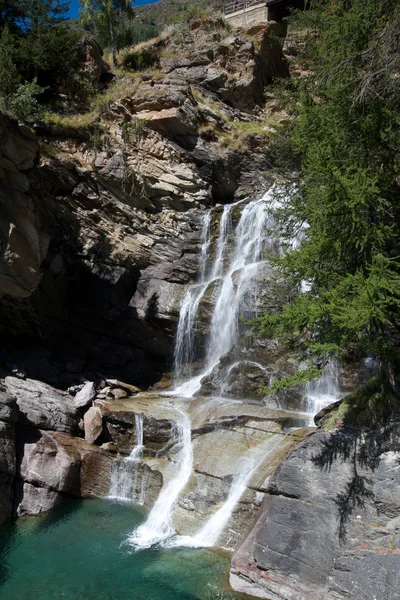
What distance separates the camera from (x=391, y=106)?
9.88 m

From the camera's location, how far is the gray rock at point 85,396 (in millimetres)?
14711

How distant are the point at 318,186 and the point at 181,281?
1087cm

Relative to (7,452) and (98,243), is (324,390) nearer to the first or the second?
(7,452)

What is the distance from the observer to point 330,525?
26.5 ft

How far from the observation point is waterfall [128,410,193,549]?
9953mm

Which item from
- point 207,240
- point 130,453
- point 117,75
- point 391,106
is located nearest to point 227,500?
point 130,453

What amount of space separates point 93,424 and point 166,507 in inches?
156

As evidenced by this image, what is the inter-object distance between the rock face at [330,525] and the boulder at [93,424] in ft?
20.6

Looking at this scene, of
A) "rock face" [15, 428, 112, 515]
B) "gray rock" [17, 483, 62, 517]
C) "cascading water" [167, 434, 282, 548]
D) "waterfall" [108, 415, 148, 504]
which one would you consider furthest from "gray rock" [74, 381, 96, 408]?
"cascading water" [167, 434, 282, 548]

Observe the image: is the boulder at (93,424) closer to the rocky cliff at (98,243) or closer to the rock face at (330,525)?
the rocky cliff at (98,243)

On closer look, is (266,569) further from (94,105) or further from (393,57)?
(94,105)

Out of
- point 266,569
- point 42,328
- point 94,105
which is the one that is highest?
point 94,105

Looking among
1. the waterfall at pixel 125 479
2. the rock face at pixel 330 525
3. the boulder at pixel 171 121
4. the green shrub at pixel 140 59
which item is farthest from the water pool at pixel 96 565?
the green shrub at pixel 140 59

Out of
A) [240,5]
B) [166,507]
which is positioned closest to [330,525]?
[166,507]
